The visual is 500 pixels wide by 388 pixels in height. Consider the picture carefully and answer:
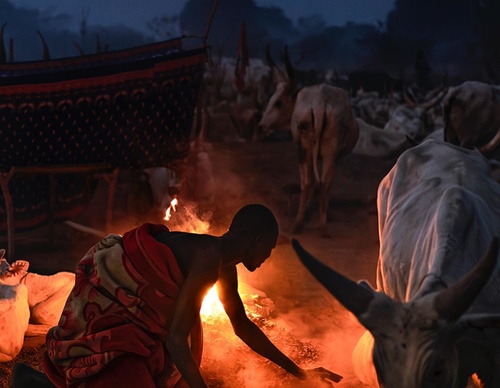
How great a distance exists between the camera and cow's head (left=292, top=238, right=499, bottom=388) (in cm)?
207

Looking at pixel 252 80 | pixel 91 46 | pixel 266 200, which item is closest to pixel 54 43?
pixel 91 46

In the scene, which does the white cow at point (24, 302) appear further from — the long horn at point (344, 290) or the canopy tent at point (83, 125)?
the long horn at point (344, 290)

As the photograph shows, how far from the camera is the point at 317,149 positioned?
8.42 m

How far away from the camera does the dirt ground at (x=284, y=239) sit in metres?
4.38

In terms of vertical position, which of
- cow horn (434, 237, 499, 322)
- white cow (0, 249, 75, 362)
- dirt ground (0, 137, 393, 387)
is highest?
cow horn (434, 237, 499, 322)

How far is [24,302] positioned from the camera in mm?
4324

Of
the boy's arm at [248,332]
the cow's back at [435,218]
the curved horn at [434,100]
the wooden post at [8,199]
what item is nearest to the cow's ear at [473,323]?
the cow's back at [435,218]

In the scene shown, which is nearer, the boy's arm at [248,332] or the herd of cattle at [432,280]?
the herd of cattle at [432,280]

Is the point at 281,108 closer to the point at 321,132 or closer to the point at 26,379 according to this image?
the point at 321,132

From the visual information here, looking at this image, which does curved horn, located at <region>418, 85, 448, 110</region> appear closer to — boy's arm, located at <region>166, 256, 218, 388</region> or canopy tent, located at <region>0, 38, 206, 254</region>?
canopy tent, located at <region>0, 38, 206, 254</region>

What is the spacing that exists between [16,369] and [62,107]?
161 inches

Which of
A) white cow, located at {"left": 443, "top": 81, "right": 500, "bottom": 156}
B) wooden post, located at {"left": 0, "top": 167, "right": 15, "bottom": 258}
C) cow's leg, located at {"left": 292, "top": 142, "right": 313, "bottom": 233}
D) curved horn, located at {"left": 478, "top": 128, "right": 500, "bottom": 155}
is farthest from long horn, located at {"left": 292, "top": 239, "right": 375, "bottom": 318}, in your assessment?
cow's leg, located at {"left": 292, "top": 142, "right": 313, "bottom": 233}

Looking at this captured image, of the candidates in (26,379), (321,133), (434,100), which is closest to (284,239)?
(321,133)

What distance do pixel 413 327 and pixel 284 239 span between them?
5792 millimetres
